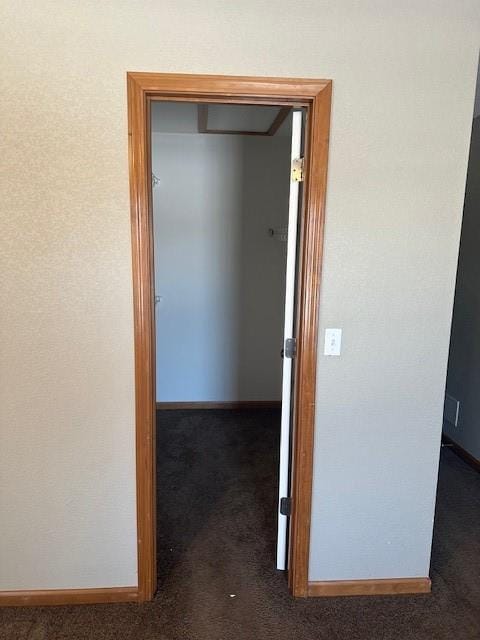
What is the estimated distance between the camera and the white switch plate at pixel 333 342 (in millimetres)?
1714

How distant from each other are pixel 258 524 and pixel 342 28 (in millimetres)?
2336

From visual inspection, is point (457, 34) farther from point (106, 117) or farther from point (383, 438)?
point (383, 438)

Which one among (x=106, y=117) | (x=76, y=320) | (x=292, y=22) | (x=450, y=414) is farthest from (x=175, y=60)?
(x=450, y=414)

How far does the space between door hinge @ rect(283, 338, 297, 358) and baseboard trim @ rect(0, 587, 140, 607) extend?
119cm

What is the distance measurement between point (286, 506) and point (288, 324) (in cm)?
82

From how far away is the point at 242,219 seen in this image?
3703mm

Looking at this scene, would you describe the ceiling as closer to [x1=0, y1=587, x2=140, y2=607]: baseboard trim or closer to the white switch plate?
the white switch plate

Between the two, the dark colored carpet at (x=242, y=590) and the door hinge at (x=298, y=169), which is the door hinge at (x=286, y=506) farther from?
the door hinge at (x=298, y=169)

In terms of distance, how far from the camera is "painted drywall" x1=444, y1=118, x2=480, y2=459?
2988 millimetres

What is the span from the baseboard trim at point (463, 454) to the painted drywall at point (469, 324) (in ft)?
0.11

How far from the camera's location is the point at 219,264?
374cm

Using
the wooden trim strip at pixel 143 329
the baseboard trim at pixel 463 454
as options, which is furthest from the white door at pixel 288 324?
the baseboard trim at pixel 463 454

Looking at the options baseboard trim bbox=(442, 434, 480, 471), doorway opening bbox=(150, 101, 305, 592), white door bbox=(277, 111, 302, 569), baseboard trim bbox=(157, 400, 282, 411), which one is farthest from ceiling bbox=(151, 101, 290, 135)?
baseboard trim bbox=(442, 434, 480, 471)

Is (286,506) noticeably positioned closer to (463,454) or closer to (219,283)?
(463,454)
